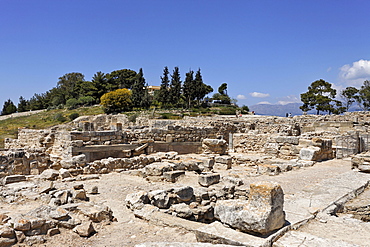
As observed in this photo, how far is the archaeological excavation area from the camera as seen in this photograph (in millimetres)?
3982

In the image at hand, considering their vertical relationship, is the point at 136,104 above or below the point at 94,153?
above

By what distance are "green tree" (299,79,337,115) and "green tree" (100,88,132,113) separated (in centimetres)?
3184

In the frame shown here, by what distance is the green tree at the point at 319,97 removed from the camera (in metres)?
44.4

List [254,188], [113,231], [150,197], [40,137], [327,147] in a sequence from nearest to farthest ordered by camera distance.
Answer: [254,188], [113,231], [150,197], [40,137], [327,147]

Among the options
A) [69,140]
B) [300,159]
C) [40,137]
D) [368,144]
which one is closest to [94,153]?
[69,140]

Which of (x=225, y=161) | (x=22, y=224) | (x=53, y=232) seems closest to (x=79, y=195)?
(x=53, y=232)

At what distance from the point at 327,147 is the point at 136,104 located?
48.8 m

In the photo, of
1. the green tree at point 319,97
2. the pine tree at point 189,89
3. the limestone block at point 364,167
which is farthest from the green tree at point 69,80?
the limestone block at point 364,167

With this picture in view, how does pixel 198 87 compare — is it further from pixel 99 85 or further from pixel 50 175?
pixel 50 175

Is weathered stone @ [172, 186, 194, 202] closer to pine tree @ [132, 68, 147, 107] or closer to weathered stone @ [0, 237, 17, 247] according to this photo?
weathered stone @ [0, 237, 17, 247]

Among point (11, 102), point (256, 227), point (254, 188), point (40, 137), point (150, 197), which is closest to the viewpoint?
point (256, 227)

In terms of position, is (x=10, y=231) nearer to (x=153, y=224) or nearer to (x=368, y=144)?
(x=153, y=224)

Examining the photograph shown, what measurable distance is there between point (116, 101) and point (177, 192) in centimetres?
5048

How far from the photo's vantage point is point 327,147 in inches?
462
